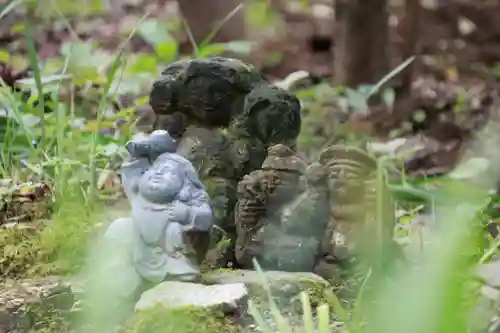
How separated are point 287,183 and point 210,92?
257 millimetres

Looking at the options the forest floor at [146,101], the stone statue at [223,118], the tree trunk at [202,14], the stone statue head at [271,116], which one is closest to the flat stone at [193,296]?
the forest floor at [146,101]

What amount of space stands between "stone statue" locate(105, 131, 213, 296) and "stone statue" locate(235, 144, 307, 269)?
116 millimetres

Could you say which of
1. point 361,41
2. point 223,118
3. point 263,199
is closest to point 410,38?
point 361,41

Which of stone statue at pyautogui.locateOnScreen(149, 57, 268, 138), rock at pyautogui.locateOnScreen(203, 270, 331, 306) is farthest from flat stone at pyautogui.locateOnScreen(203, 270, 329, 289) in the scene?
stone statue at pyautogui.locateOnScreen(149, 57, 268, 138)

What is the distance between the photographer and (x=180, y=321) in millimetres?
1124

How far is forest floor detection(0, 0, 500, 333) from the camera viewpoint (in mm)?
1626

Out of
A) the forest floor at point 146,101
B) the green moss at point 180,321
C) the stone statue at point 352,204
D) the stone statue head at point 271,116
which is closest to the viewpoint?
the green moss at point 180,321

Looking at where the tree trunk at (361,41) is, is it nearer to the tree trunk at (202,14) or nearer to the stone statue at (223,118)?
the tree trunk at (202,14)

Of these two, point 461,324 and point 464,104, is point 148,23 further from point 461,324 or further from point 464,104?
point 461,324

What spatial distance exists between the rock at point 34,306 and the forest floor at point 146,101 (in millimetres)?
55

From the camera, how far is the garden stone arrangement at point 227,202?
1.27m

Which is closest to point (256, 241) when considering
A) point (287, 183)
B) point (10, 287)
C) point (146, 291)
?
point (287, 183)

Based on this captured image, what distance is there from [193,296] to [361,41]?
5.76 feet

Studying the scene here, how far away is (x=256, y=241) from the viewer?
141 cm
